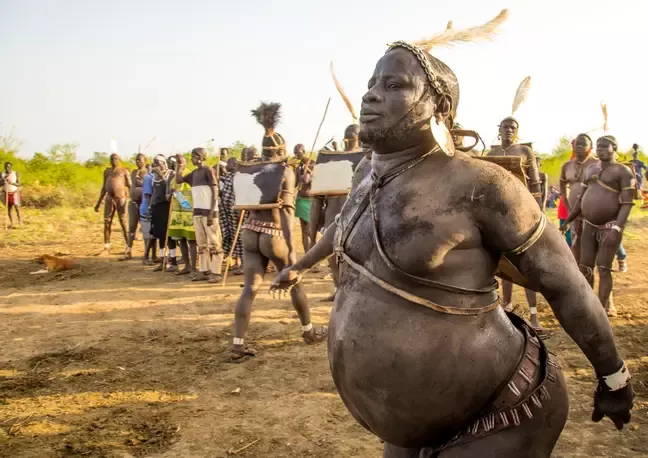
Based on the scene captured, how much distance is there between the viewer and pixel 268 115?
640 centimetres

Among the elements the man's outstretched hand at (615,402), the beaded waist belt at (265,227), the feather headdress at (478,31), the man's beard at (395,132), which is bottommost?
the man's outstretched hand at (615,402)

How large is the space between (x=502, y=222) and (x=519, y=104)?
4.24 metres

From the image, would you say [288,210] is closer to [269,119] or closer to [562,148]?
[269,119]

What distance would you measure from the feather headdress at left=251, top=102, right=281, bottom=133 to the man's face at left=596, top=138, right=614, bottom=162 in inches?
150

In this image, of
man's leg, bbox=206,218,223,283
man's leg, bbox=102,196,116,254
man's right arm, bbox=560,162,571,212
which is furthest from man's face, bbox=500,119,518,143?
man's leg, bbox=102,196,116,254

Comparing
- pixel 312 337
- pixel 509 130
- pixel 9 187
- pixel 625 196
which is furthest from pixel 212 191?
pixel 9 187

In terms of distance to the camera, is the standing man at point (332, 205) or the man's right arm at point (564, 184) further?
the man's right arm at point (564, 184)

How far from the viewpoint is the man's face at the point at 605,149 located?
6.41 metres

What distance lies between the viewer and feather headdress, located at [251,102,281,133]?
640 cm

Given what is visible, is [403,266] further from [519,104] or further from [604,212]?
[604,212]

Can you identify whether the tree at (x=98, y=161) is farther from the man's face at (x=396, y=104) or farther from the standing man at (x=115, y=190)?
the man's face at (x=396, y=104)

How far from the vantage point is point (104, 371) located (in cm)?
526

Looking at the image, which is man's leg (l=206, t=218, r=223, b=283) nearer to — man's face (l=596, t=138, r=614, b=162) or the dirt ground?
the dirt ground

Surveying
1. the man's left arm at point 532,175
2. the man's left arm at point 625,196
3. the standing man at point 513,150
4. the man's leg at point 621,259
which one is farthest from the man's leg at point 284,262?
the man's leg at point 621,259
